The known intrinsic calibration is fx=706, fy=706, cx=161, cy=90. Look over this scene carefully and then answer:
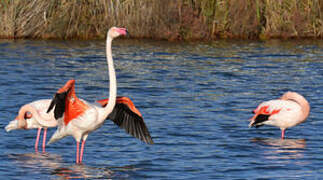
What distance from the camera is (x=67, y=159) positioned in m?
9.35

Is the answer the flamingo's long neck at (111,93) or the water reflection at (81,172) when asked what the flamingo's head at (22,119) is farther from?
the flamingo's long neck at (111,93)

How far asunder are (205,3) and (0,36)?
6803 millimetres

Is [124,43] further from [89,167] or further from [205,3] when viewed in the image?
[89,167]

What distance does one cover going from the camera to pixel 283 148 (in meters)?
10.1

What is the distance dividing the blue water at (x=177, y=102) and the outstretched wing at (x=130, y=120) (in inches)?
12.9

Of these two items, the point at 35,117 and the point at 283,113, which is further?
the point at 283,113

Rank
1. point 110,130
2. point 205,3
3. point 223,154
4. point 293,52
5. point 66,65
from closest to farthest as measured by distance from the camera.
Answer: point 223,154, point 110,130, point 66,65, point 293,52, point 205,3

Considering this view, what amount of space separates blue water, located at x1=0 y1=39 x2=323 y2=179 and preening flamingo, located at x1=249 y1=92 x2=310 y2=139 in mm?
258

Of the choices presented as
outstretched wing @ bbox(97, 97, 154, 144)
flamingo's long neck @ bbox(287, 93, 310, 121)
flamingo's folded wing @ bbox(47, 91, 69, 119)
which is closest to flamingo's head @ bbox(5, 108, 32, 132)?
flamingo's folded wing @ bbox(47, 91, 69, 119)

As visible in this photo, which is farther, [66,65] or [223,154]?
[66,65]

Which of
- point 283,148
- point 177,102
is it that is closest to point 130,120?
point 283,148

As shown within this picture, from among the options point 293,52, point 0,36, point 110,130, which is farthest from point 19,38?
point 110,130

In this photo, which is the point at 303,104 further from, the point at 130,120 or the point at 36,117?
the point at 36,117

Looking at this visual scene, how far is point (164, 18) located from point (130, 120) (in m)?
13.5
